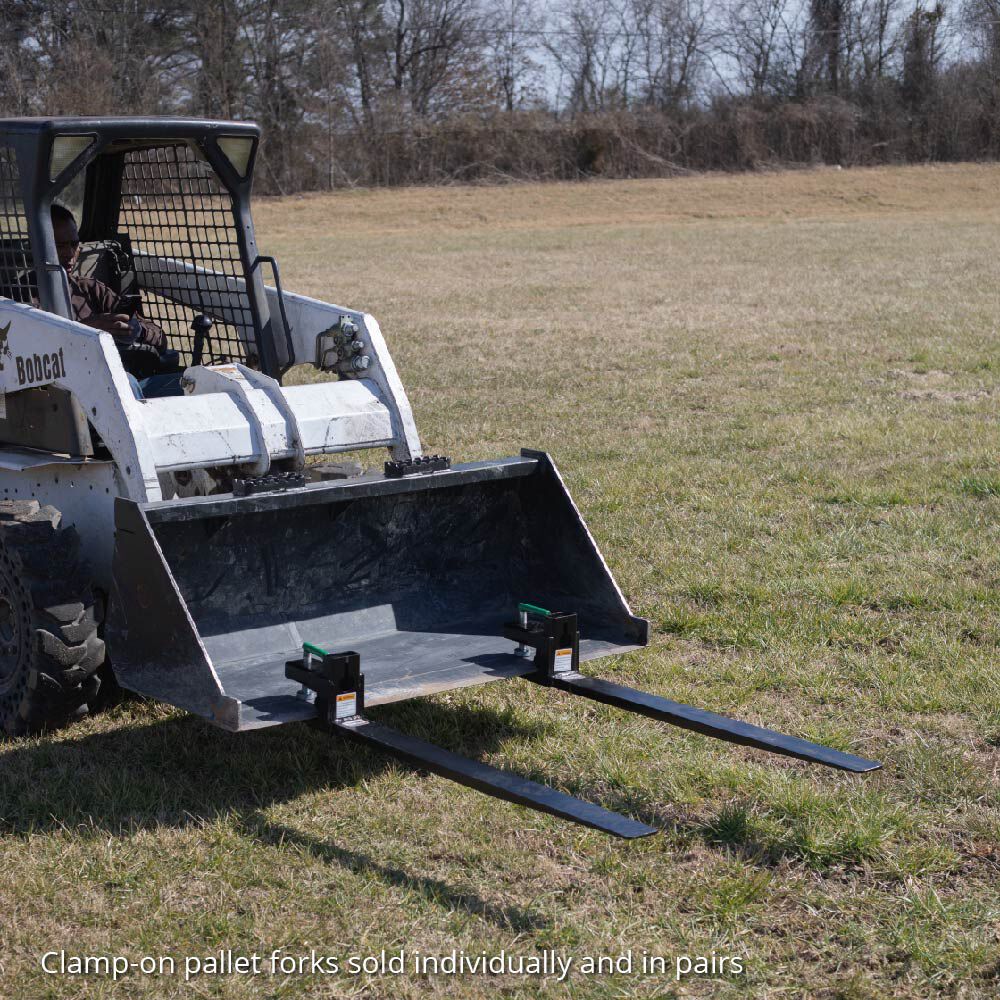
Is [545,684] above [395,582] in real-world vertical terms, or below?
below

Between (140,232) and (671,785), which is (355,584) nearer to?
(671,785)

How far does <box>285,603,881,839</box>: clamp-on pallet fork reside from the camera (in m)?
3.47

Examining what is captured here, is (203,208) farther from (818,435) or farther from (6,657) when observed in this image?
(818,435)

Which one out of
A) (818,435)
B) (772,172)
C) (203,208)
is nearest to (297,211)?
(772,172)

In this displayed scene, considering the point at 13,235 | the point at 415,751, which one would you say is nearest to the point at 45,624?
the point at 415,751

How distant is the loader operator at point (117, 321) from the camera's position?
16.9 ft

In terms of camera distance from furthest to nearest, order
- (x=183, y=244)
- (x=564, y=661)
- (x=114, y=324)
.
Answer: (x=183, y=244)
(x=114, y=324)
(x=564, y=661)

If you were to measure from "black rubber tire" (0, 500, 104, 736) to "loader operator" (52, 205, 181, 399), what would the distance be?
29.3 inches

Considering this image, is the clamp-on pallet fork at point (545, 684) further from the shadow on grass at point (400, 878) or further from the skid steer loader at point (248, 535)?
the shadow on grass at point (400, 878)

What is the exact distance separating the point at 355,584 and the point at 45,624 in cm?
109

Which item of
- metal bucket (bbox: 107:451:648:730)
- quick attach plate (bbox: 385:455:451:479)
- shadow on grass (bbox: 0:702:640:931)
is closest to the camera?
shadow on grass (bbox: 0:702:640:931)

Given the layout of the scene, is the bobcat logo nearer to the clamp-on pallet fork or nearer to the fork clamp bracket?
the clamp-on pallet fork

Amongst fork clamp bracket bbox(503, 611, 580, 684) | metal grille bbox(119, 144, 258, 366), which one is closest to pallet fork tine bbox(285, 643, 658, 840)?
fork clamp bracket bbox(503, 611, 580, 684)

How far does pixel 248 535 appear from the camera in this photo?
465cm
